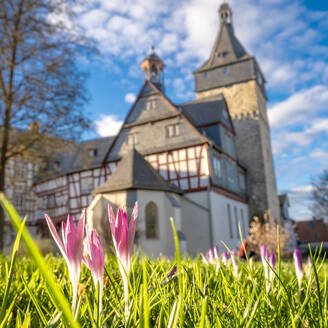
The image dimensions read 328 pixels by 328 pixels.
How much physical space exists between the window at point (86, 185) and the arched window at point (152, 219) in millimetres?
9228

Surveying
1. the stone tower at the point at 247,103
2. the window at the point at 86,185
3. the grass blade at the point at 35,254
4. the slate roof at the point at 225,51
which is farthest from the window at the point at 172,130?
the grass blade at the point at 35,254

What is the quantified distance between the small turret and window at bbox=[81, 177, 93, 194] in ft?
36.3

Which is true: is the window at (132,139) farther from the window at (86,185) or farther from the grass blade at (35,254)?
the grass blade at (35,254)

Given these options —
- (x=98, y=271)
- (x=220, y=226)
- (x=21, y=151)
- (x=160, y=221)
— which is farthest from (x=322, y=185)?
(x=98, y=271)

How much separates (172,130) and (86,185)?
8492 millimetres

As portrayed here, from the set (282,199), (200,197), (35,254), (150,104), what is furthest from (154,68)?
(35,254)

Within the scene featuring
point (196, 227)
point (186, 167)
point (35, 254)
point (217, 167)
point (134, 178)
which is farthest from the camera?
point (217, 167)

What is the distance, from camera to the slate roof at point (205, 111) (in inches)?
1055

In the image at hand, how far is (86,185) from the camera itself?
2736 centimetres

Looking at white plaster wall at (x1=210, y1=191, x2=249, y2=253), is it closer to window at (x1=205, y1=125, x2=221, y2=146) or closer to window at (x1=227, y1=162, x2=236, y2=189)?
window at (x1=227, y1=162, x2=236, y2=189)

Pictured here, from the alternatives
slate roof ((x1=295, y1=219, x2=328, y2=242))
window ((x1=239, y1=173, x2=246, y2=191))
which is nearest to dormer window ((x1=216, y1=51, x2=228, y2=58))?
window ((x1=239, y1=173, x2=246, y2=191))

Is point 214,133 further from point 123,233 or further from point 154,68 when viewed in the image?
point 123,233

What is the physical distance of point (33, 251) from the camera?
45 cm

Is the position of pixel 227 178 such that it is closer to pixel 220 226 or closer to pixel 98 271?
pixel 220 226
